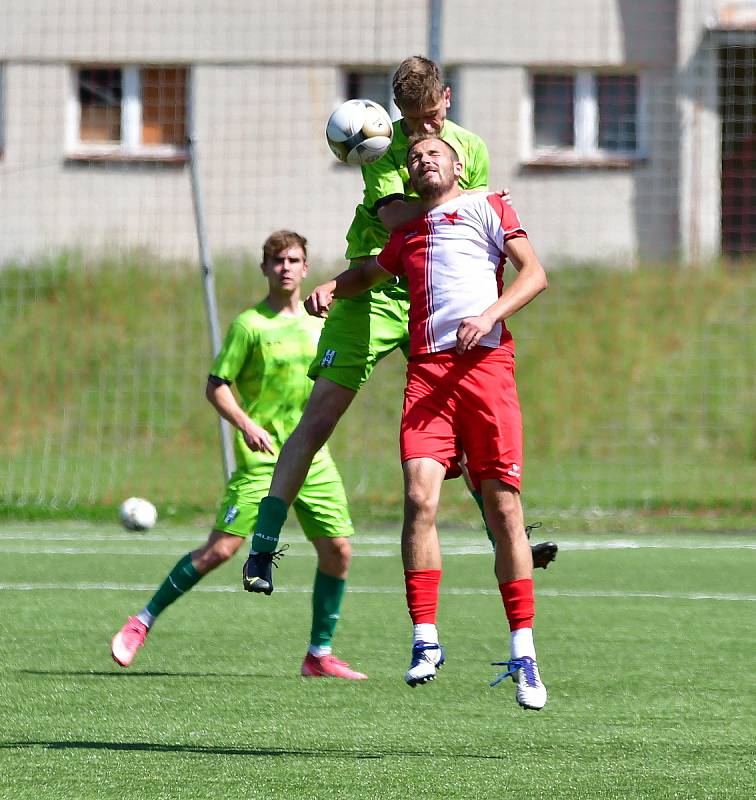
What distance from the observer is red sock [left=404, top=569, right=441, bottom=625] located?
5.70m

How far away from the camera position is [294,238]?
25.7ft

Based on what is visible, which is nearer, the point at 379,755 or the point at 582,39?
the point at 379,755

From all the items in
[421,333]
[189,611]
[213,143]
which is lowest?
[189,611]

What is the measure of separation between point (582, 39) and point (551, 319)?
5.22 m

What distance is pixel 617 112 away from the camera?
19344mm

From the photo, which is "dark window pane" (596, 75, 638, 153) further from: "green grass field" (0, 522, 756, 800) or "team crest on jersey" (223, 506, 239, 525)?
"team crest on jersey" (223, 506, 239, 525)

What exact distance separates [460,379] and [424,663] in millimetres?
1014

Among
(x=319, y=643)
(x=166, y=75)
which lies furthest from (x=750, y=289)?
(x=319, y=643)

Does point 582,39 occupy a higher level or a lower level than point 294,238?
higher

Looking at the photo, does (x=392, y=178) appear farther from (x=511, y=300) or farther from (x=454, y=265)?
(x=511, y=300)

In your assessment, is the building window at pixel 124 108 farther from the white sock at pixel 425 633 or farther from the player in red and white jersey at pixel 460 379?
the white sock at pixel 425 633

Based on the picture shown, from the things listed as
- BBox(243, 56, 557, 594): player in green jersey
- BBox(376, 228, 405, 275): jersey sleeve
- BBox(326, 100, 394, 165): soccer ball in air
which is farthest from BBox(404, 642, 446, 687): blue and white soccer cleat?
BBox(326, 100, 394, 165): soccer ball in air

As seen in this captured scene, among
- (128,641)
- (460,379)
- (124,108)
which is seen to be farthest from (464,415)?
(124,108)

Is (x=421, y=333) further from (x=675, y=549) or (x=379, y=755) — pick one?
(x=675, y=549)
